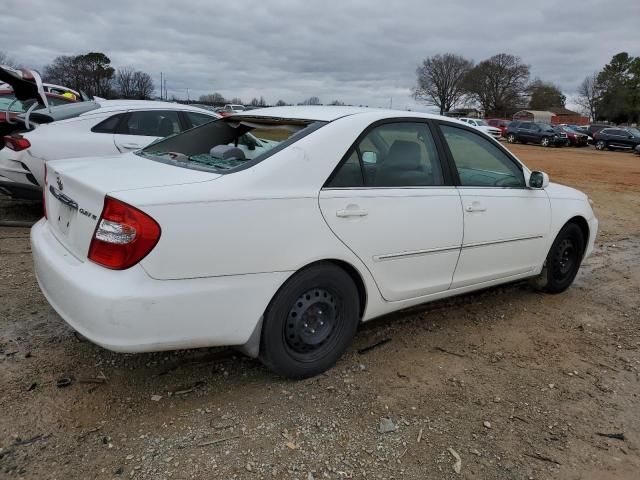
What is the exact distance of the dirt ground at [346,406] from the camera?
2.43 m

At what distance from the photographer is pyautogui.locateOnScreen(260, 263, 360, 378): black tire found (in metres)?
2.81

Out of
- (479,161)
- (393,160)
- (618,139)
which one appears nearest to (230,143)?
(393,160)

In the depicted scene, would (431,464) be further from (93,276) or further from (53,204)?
(53,204)

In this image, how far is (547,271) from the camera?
4.65 metres

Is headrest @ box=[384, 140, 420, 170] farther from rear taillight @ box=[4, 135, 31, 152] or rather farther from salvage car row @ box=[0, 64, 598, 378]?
rear taillight @ box=[4, 135, 31, 152]

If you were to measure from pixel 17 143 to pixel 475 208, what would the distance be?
193 inches

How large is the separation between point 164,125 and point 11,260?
2.51m

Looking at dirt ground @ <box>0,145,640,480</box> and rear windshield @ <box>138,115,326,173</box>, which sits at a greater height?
rear windshield @ <box>138,115,326,173</box>

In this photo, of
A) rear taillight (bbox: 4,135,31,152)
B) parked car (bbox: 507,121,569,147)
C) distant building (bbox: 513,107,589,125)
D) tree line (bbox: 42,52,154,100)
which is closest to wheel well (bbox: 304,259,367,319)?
rear taillight (bbox: 4,135,31,152)

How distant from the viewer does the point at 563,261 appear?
483cm

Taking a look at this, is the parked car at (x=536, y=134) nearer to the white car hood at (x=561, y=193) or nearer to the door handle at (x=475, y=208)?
the white car hood at (x=561, y=193)

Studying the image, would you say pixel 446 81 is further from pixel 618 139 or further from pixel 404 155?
pixel 404 155

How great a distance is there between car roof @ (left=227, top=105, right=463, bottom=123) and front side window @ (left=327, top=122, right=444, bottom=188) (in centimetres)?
9

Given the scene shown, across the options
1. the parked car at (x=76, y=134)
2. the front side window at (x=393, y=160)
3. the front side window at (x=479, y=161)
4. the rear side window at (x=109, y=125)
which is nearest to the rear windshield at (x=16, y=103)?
the parked car at (x=76, y=134)
